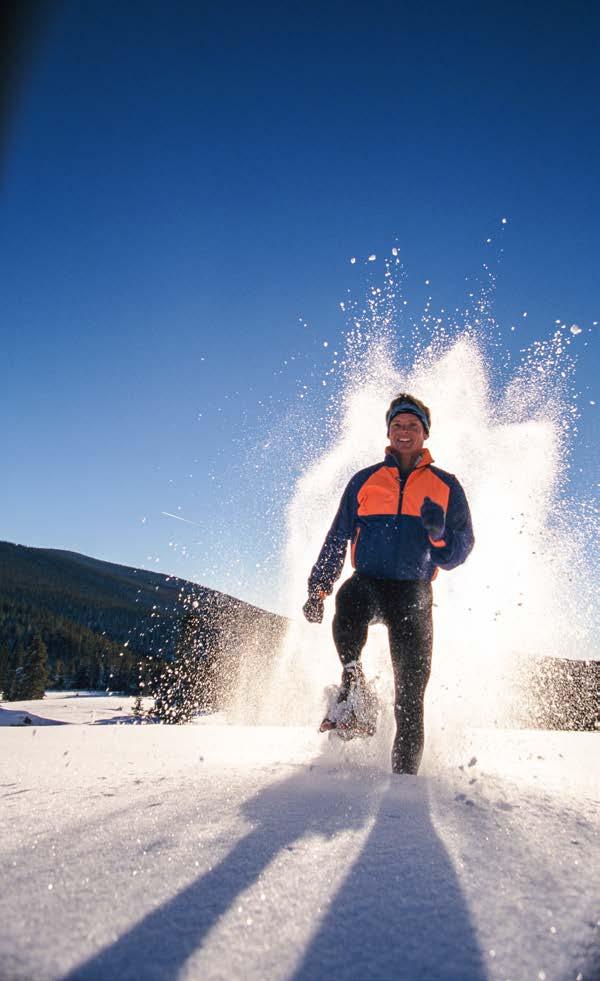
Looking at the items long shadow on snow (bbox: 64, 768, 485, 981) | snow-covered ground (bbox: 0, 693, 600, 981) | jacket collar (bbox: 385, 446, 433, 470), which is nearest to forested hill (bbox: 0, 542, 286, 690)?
jacket collar (bbox: 385, 446, 433, 470)

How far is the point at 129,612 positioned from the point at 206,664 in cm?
15639

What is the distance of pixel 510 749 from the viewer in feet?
12.9

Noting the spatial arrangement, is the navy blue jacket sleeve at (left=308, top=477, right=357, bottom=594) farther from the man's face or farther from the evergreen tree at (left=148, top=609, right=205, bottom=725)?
the evergreen tree at (left=148, top=609, right=205, bottom=725)

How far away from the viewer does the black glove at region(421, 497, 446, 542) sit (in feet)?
10.9

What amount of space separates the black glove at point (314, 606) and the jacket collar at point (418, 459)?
1.07m

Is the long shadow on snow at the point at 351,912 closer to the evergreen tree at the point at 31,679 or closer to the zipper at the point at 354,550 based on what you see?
the zipper at the point at 354,550

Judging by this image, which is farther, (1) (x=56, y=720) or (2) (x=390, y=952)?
(1) (x=56, y=720)

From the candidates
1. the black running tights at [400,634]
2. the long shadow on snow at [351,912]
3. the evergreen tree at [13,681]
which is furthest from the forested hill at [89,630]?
the long shadow on snow at [351,912]

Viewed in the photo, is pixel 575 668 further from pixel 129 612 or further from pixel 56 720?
pixel 129 612

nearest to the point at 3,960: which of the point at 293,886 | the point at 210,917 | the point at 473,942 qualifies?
the point at 210,917

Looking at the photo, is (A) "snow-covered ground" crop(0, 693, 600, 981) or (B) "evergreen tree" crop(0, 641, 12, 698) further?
(B) "evergreen tree" crop(0, 641, 12, 698)

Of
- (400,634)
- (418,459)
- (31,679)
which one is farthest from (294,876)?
(31,679)

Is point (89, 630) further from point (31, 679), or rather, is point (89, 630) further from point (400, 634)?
point (400, 634)

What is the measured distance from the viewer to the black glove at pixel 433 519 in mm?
3332
